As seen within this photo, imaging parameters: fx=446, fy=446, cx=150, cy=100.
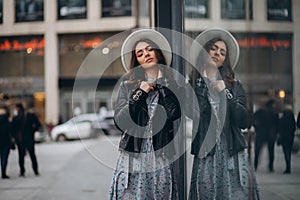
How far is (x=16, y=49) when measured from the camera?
12.8 feet

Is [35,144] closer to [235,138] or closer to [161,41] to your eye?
[161,41]

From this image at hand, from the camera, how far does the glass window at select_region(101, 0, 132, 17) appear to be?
3982mm

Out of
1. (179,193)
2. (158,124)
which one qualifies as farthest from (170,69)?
(179,193)

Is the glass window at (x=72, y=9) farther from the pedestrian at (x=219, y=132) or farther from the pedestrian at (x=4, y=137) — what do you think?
the pedestrian at (x=219, y=132)

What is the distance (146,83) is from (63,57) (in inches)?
40.4

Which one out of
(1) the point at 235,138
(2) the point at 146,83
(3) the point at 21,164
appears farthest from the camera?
(3) the point at 21,164

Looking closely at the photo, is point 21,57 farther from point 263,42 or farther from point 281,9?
point 281,9

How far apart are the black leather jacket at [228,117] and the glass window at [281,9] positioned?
0.78 meters

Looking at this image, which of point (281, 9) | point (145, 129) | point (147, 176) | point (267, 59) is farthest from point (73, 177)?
point (281, 9)

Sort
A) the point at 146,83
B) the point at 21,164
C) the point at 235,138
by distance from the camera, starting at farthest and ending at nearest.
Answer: the point at 21,164 < the point at 235,138 < the point at 146,83

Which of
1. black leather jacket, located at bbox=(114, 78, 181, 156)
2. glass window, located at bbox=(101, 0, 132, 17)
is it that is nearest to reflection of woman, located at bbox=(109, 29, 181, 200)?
black leather jacket, located at bbox=(114, 78, 181, 156)

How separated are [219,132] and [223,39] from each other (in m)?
0.75

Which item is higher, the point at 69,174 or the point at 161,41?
the point at 161,41

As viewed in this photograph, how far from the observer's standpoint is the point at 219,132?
3477mm
